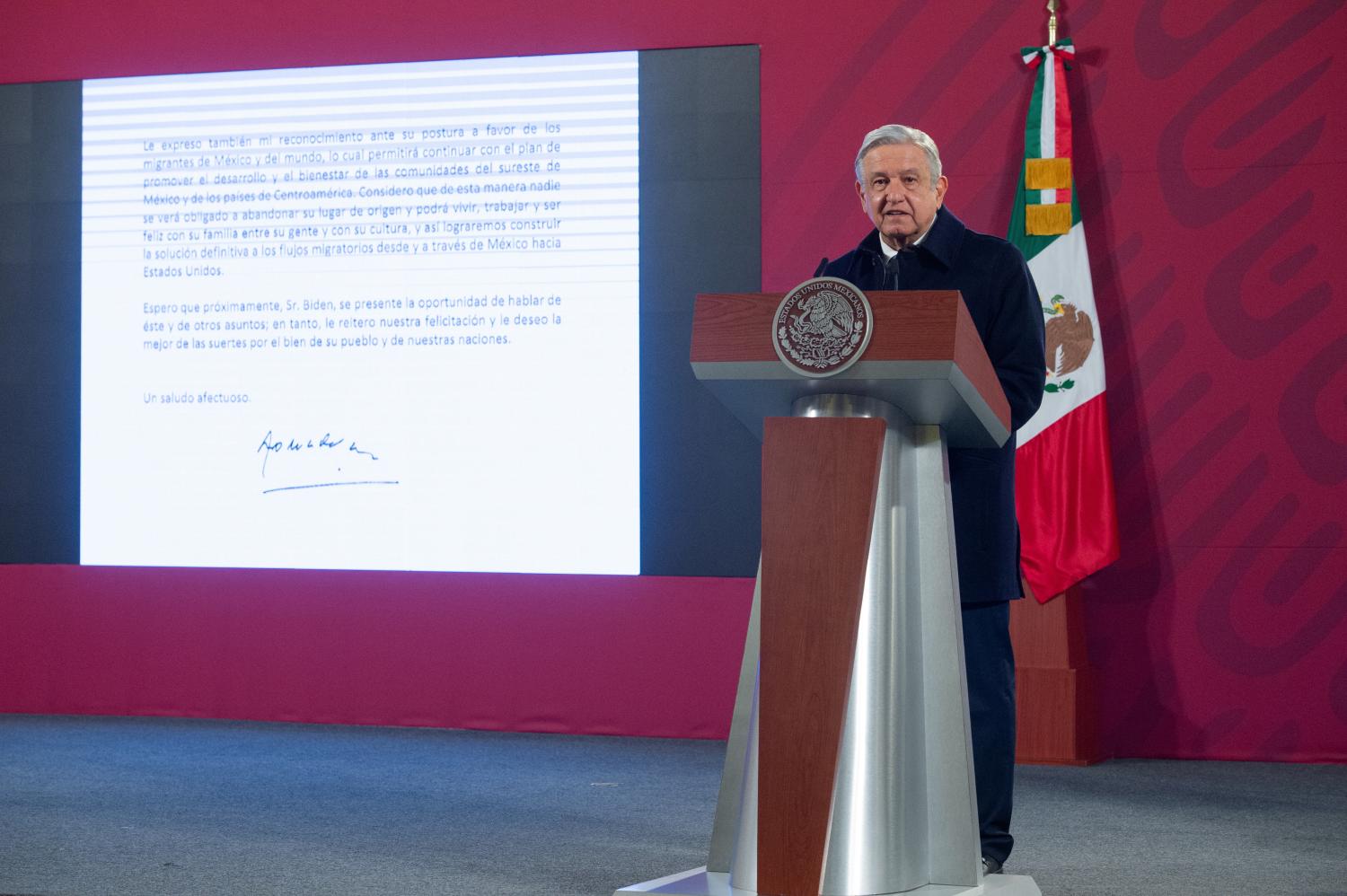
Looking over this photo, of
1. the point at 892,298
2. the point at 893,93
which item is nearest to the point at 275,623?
the point at 893,93

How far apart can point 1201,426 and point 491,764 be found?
7.32ft

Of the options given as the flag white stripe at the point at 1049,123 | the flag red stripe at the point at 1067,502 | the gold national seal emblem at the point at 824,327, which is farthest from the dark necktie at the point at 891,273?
the flag white stripe at the point at 1049,123

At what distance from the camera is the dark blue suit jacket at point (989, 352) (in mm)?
2066

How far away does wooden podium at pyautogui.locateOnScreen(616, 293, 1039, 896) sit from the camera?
166 centimetres

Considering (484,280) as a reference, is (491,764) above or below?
below

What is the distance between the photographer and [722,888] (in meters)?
1.78

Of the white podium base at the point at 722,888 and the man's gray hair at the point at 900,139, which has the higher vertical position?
the man's gray hair at the point at 900,139

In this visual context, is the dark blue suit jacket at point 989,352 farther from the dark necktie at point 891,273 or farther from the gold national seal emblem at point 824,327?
the gold national seal emblem at point 824,327

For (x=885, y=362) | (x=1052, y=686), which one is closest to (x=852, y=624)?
(x=885, y=362)

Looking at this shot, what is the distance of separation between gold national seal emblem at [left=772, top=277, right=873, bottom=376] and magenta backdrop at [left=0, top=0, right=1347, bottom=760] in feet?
8.80

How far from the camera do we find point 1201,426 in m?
4.06

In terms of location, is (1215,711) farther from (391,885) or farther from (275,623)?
(275,623)

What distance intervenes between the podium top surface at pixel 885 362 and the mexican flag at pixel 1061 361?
2.24 meters

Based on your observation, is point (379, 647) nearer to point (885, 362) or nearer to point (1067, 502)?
point (1067, 502)
